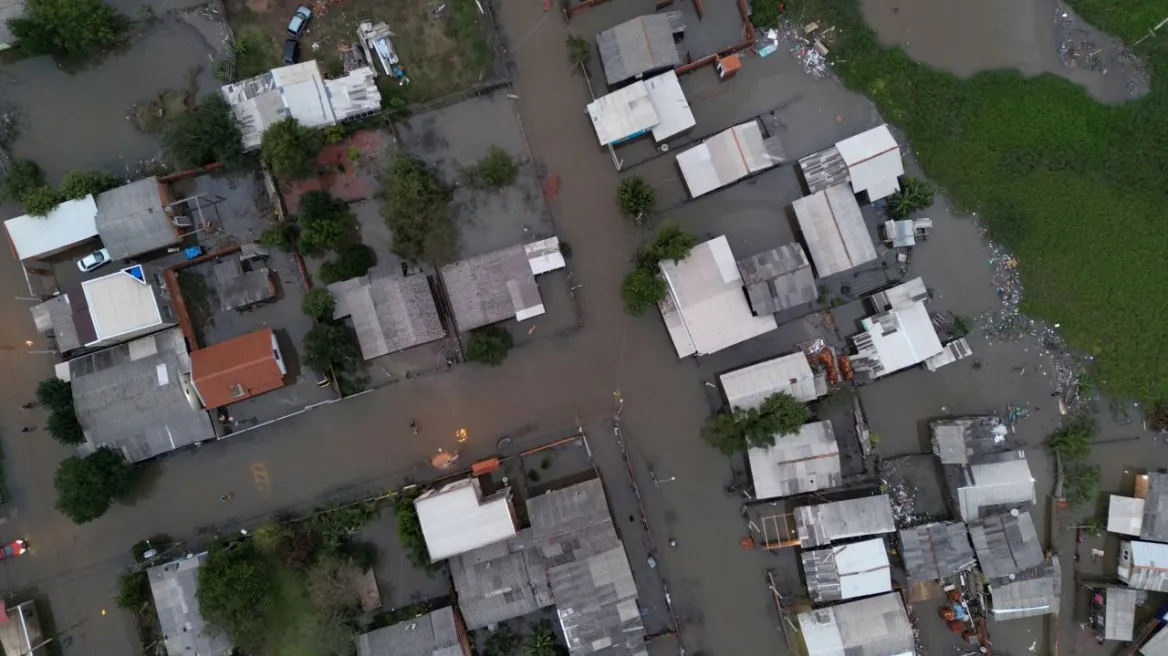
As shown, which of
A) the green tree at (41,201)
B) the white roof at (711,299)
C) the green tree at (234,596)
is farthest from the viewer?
the white roof at (711,299)

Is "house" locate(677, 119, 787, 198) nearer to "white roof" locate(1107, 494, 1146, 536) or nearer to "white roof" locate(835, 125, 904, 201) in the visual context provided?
"white roof" locate(835, 125, 904, 201)

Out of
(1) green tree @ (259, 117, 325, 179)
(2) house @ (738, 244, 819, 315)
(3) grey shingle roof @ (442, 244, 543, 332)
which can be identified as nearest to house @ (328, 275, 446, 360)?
(3) grey shingle roof @ (442, 244, 543, 332)

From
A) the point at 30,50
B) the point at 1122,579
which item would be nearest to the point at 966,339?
the point at 1122,579

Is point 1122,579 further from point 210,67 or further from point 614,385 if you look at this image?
point 210,67

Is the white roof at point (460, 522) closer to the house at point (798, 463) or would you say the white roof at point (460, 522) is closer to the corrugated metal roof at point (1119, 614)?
the house at point (798, 463)

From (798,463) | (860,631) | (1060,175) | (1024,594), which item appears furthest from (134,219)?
(1024,594)

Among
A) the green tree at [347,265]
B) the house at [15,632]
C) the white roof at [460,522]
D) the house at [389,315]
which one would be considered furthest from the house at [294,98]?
the house at [15,632]
